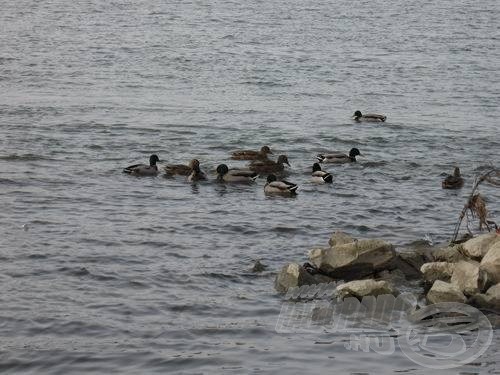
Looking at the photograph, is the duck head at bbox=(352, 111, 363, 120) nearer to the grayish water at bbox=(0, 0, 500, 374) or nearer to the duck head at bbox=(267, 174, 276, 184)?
the grayish water at bbox=(0, 0, 500, 374)

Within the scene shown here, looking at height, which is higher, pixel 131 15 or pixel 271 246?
pixel 131 15

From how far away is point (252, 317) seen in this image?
14.3 m

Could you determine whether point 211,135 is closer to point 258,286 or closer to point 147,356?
point 258,286

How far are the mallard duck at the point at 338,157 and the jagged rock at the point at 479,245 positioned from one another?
353 inches

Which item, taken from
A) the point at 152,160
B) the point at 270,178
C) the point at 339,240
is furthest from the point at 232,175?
the point at 339,240

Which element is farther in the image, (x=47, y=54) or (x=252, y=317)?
(x=47, y=54)

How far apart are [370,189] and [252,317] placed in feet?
28.9

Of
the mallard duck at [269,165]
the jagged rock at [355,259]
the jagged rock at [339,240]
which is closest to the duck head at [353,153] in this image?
the mallard duck at [269,165]

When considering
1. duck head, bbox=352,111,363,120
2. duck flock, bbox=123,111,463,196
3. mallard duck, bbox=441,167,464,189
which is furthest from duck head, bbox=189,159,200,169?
duck head, bbox=352,111,363,120

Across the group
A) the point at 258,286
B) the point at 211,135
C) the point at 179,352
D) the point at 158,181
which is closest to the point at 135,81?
the point at 211,135

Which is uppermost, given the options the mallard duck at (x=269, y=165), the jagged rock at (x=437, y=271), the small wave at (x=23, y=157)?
the small wave at (x=23, y=157)

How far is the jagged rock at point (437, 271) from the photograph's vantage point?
49.8 feet

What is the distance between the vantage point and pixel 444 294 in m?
14.3

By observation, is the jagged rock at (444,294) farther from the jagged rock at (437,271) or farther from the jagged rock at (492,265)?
the jagged rock at (437,271)
